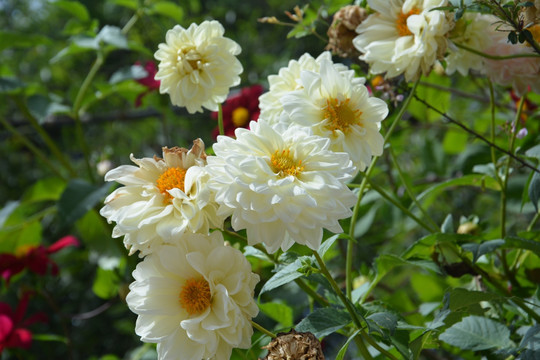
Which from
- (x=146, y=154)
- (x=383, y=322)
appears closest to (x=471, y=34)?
(x=383, y=322)

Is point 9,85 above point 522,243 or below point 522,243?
below

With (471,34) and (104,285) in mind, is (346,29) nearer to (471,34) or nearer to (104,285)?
(471,34)

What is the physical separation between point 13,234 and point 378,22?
76cm

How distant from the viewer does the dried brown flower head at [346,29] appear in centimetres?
55

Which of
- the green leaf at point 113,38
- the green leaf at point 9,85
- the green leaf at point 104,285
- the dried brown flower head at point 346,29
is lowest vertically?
the green leaf at point 104,285

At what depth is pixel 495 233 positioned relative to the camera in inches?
27.1

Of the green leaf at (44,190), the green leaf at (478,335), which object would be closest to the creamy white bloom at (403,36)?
the green leaf at (478,335)

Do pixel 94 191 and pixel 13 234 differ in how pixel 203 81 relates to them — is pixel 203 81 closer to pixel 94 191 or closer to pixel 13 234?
pixel 94 191

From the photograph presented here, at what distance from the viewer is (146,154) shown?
1495 millimetres

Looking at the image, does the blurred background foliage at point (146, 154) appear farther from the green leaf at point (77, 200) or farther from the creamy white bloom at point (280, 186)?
the creamy white bloom at point (280, 186)

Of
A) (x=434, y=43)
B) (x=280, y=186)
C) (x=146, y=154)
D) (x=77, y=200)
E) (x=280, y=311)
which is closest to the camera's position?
(x=280, y=186)

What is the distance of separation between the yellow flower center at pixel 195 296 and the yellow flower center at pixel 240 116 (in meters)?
0.41

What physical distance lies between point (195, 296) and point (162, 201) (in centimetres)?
7

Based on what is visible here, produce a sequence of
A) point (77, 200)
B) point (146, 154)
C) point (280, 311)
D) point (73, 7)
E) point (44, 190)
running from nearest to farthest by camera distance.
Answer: point (280, 311)
point (77, 200)
point (73, 7)
point (44, 190)
point (146, 154)
